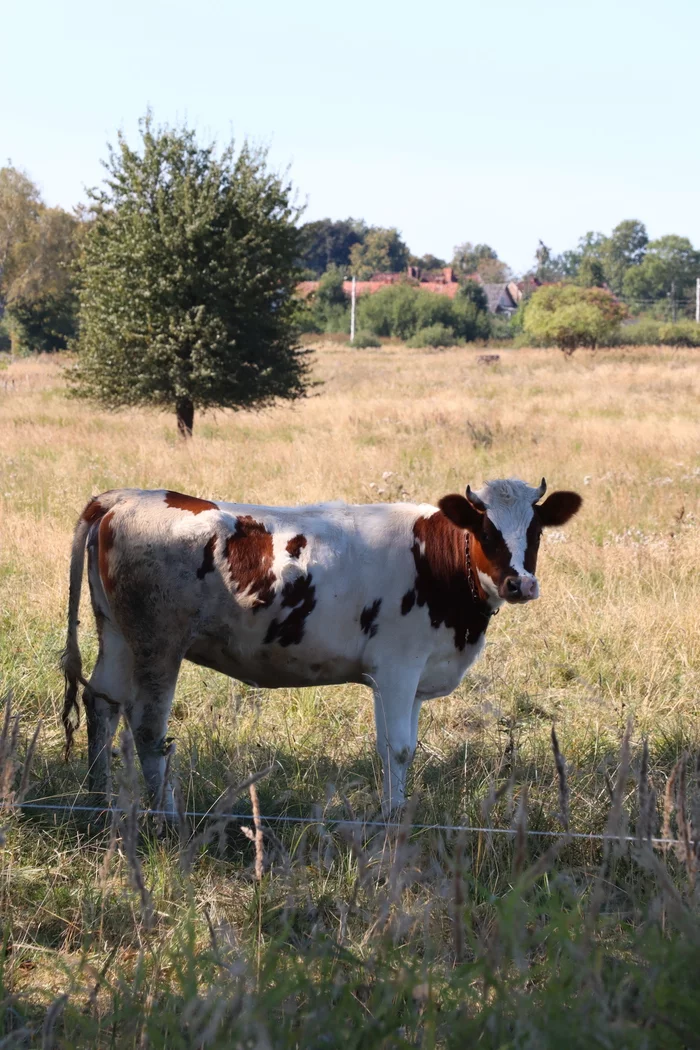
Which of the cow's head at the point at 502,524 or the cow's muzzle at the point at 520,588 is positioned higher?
the cow's head at the point at 502,524

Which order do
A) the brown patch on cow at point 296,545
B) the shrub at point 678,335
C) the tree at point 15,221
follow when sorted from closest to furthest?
1. the brown patch on cow at point 296,545
2. the tree at point 15,221
3. the shrub at point 678,335

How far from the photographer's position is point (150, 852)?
4.07m

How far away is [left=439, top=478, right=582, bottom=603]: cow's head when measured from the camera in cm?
472

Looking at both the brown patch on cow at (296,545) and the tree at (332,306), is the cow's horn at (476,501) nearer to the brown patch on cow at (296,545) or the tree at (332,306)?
the brown patch on cow at (296,545)

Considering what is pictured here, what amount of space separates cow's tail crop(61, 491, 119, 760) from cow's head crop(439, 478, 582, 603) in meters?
1.64

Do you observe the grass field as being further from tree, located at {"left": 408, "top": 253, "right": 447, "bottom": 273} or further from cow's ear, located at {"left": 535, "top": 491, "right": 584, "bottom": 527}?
tree, located at {"left": 408, "top": 253, "right": 447, "bottom": 273}

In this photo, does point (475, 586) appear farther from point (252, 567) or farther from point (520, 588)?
point (252, 567)

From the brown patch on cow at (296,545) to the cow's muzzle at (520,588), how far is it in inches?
38.3

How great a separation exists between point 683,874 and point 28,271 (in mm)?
55623

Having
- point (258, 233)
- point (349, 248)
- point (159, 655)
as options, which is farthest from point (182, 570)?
point (349, 248)

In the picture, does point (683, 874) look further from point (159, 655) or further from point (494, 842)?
point (159, 655)

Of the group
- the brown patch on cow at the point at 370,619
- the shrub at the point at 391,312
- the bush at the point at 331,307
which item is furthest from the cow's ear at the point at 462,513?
the bush at the point at 331,307

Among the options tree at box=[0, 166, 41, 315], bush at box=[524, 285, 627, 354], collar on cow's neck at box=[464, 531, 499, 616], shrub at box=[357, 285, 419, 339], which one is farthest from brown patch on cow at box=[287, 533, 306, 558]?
shrub at box=[357, 285, 419, 339]

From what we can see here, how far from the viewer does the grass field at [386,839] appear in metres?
2.27
